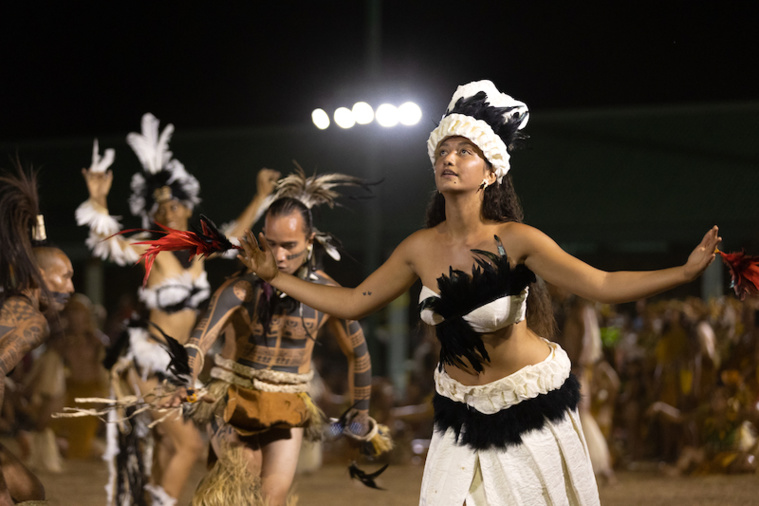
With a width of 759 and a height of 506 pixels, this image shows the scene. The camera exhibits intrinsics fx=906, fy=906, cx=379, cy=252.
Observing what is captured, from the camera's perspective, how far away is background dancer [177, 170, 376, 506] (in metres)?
4.26

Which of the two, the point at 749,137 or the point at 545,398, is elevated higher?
the point at 749,137

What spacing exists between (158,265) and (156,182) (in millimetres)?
612

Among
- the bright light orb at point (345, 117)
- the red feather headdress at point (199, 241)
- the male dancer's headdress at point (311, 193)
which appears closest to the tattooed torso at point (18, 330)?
the red feather headdress at point (199, 241)

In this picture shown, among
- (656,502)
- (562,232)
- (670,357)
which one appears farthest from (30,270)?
(562,232)

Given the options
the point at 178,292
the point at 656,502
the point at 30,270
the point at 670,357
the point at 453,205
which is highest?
the point at 453,205

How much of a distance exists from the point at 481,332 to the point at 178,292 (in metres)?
3.52

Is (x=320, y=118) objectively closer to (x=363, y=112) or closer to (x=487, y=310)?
(x=363, y=112)

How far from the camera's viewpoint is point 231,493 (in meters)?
3.99

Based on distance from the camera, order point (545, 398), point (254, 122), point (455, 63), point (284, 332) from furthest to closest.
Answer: point (254, 122) < point (455, 63) < point (284, 332) < point (545, 398)

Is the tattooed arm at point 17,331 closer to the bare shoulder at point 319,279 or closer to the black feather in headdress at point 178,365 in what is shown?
the black feather in headdress at point 178,365

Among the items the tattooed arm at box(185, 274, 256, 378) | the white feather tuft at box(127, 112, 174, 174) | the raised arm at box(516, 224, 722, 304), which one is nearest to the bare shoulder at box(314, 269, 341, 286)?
the tattooed arm at box(185, 274, 256, 378)

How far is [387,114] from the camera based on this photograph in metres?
9.66

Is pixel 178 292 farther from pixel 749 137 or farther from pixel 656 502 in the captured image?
pixel 749 137

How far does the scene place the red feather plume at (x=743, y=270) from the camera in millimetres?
2809
